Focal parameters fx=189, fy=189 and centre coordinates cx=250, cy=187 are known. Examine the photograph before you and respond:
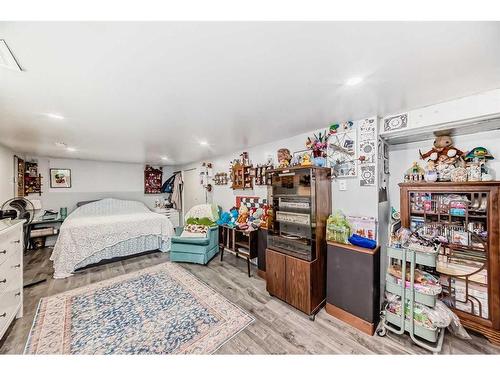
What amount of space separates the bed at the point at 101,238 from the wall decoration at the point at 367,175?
3.90 meters

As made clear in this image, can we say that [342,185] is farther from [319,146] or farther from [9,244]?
[9,244]

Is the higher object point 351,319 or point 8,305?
point 8,305

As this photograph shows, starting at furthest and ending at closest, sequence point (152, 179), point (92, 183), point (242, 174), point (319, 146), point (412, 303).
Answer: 1. point (152, 179)
2. point (92, 183)
3. point (242, 174)
4. point (319, 146)
5. point (412, 303)

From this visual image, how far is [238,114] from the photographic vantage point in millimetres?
2072

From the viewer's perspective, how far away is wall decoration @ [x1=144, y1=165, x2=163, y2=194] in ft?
19.6

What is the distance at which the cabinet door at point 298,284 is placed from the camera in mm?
2043

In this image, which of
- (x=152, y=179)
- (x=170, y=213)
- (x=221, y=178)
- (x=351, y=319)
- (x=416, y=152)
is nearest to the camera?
(x=351, y=319)

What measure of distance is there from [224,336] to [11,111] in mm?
3091

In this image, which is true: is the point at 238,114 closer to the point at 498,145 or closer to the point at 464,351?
the point at 498,145

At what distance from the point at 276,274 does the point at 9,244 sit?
9.07 ft

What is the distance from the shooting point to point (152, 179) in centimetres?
611

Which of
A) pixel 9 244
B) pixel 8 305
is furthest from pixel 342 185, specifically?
pixel 8 305

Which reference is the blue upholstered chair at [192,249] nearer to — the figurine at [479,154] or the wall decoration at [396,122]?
the wall decoration at [396,122]
